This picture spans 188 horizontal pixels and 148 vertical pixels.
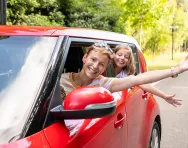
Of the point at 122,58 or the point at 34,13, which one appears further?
the point at 34,13

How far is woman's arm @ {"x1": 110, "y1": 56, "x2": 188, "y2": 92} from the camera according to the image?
241cm

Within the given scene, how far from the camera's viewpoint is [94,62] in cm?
234

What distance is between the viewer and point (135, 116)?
324 cm

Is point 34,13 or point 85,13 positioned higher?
point 34,13

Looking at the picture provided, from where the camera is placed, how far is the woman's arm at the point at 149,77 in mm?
2414

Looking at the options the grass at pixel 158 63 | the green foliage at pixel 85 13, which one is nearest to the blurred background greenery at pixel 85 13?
the green foliage at pixel 85 13

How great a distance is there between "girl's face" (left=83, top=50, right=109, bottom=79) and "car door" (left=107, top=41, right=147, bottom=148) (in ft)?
2.18

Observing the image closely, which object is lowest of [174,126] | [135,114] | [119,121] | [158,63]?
[158,63]

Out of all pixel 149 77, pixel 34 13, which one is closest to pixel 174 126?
pixel 149 77

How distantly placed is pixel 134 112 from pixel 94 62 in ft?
3.41

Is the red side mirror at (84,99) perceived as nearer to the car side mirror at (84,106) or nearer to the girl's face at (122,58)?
the car side mirror at (84,106)

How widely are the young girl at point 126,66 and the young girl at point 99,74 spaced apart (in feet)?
2.74

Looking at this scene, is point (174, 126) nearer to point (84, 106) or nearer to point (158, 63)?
point (84, 106)

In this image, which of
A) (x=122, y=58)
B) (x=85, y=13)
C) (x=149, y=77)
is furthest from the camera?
(x=85, y=13)
